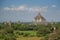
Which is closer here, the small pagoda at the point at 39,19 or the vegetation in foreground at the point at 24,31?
the small pagoda at the point at 39,19

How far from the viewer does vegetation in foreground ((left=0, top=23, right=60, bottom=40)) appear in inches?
182

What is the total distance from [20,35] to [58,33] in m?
0.96

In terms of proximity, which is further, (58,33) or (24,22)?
(24,22)

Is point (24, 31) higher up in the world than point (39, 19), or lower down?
lower down

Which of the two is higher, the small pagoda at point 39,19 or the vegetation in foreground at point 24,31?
the small pagoda at point 39,19

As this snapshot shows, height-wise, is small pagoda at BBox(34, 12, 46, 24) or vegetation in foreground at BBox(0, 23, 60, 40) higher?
small pagoda at BBox(34, 12, 46, 24)

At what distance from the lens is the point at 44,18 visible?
451 centimetres

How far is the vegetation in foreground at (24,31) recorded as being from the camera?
4613 millimetres

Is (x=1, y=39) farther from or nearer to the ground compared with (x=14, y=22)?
nearer to the ground

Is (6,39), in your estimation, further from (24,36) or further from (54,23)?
(54,23)

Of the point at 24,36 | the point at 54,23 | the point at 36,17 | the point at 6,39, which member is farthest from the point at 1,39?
the point at 54,23

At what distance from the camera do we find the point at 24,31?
485 centimetres

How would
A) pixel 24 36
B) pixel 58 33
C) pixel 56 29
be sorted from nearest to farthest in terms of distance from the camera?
pixel 58 33 < pixel 56 29 < pixel 24 36

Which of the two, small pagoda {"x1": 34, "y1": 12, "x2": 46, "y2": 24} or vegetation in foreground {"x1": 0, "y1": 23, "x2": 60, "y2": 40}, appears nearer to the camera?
small pagoda {"x1": 34, "y1": 12, "x2": 46, "y2": 24}
